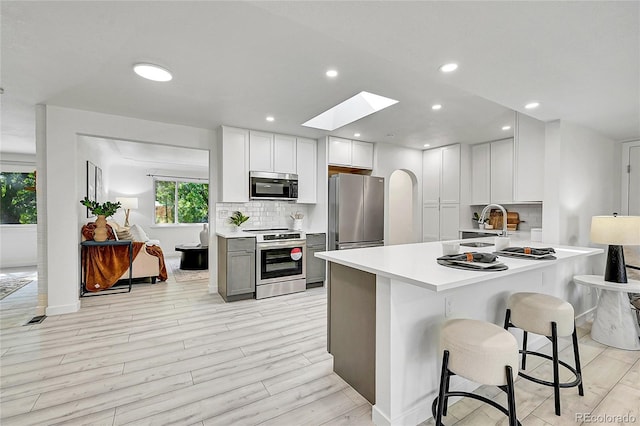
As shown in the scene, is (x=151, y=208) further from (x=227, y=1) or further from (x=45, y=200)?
(x=227, y=1)

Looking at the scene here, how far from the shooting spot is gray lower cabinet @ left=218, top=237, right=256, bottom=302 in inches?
151

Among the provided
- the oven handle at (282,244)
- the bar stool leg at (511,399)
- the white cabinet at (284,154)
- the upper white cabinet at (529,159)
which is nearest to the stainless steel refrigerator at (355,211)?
the oven handle at (282,244)

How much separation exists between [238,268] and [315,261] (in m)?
1.22

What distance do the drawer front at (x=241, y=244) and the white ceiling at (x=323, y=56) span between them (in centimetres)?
165

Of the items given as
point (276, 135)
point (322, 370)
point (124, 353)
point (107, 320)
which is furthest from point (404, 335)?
point (276, 135)

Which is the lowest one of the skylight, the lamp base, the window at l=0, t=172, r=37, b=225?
the lamp base

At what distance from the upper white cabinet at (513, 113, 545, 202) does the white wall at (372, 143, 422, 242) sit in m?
2.08

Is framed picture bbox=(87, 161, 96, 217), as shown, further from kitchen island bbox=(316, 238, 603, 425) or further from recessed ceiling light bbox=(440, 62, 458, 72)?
recessed ceiling light bbox=(440, 62, 458, 72)

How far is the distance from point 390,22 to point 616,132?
3.71m

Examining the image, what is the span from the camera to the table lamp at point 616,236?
2.39m

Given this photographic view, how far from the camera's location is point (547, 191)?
300cm

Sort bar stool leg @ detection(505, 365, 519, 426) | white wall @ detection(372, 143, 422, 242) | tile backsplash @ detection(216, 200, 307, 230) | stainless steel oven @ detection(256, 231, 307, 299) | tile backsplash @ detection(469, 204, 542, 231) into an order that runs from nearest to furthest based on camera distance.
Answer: bar stool leg @ detection(505, 365, 519, 426) → stainless steel oven @ detection(256, 231, 307, 299) → tile backsplash @ detection(216, 200, 307, 230) → tile backsplash @ detection(469, 204, 542, 231) → white wall @ detection(372, 143, 422, 242)

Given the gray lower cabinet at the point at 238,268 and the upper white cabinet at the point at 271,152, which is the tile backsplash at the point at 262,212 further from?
the upper white cabinet at the point at 271,152

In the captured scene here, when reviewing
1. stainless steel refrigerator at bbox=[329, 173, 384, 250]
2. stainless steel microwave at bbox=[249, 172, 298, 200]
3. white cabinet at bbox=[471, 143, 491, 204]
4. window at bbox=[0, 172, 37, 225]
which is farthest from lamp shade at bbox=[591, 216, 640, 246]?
window at bbox=[0, 172, 37, 225]
